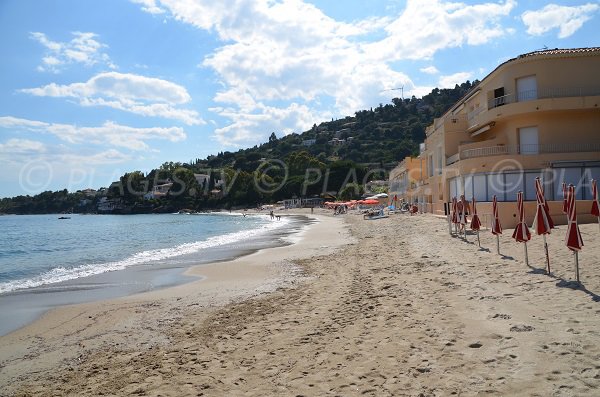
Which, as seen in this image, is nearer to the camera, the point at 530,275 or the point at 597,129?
the point at 530,275

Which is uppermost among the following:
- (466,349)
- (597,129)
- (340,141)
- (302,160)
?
(340,141)

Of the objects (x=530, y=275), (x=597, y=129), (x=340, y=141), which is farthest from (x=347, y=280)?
(x=340, y=141)

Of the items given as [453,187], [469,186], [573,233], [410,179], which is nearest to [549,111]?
[469,186]

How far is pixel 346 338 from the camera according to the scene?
20.9 ft

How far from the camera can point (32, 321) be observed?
380 inches

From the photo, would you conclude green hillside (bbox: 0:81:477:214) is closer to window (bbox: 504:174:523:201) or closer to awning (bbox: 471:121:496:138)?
awning (bbox: 471:121:496:138)

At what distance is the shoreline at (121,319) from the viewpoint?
714 centimetres

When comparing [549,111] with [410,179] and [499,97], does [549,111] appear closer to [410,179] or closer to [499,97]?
[499,97]

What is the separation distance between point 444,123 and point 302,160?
86279 mm

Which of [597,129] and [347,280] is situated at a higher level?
[597,129]

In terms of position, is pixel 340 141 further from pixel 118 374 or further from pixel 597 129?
pixel 118 374

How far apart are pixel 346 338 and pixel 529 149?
21.7 meters

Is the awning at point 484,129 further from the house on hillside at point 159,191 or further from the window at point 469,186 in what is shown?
the house on hillside at point 159,191

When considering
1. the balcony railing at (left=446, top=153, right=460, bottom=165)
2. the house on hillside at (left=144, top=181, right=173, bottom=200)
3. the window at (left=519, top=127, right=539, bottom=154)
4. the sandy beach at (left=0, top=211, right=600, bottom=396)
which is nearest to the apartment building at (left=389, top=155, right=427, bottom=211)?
the balcony railing at (left=446, top=153, right=460, bottom=165)
